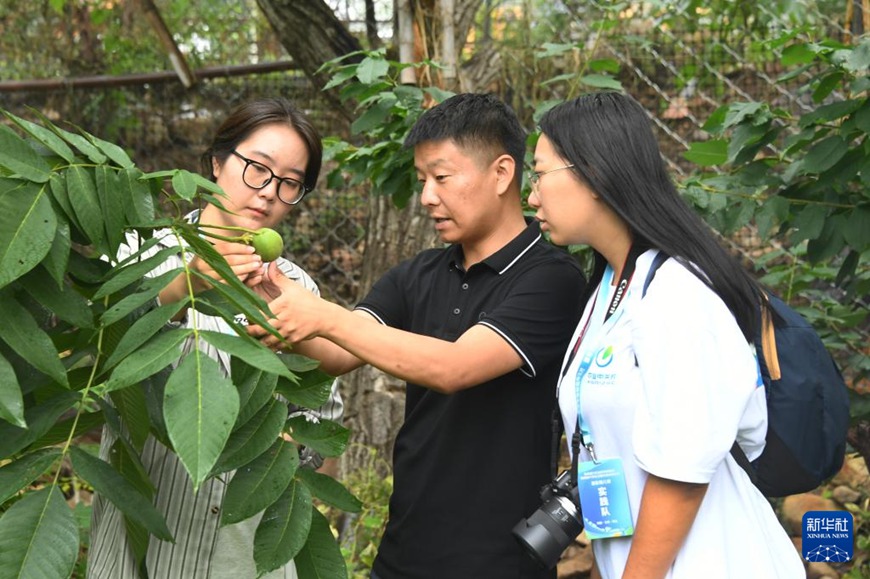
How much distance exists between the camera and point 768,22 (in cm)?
426

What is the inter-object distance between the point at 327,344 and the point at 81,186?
85cm

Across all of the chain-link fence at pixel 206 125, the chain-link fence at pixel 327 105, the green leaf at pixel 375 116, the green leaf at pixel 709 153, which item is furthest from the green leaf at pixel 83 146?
the chain-link fence at pixel 206 125

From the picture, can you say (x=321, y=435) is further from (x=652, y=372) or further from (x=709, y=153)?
(x=709, y=153)

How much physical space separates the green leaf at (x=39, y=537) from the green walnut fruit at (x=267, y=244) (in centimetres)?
59

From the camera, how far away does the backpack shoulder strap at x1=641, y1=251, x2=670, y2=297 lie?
1814 mm

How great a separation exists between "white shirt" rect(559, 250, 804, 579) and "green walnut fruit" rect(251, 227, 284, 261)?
1.90 ft

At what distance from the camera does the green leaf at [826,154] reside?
8.70ft

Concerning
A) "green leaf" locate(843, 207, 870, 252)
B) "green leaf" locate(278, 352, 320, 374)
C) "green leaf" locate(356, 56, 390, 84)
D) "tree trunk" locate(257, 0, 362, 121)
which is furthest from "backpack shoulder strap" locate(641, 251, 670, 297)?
"tree trunk" locate(257, 0, 362, 121)

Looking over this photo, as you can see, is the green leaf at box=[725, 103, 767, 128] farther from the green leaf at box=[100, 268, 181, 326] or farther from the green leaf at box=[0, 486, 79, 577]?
the green leaf at box=[0, 486, 79, 577]

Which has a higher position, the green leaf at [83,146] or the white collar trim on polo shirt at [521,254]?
the green leaf at [83,146]

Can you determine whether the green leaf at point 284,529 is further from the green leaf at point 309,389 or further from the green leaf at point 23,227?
the green leaf at point 23,227

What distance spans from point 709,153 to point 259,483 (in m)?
1.85

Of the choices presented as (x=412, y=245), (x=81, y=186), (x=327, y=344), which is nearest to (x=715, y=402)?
(x=327, y=344)

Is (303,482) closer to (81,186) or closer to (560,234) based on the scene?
(81,186)
